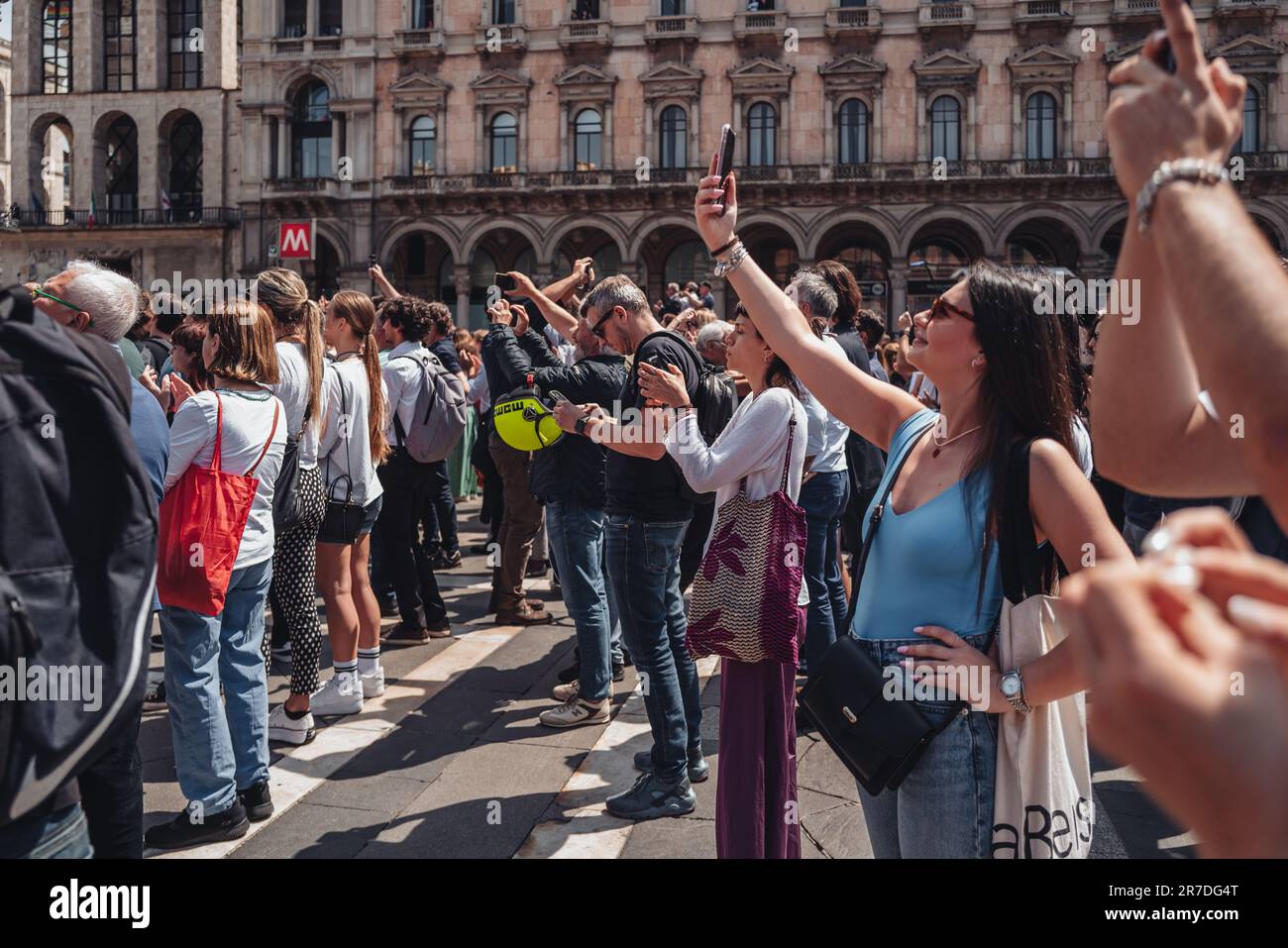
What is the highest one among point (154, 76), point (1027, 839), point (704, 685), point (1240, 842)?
point (154, 76)

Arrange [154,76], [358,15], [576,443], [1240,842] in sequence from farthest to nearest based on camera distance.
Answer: [154,76]
[358,15]
[576,443]
[1240,842]

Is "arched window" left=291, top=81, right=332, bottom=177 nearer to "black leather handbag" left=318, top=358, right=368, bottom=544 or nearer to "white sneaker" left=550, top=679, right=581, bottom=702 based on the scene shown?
"black leather handbag" left=318, top=358, right=368, bottom=544

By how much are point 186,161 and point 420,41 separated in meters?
13.1

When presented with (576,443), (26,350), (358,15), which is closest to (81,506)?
(26,350)

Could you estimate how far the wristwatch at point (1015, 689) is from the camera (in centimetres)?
191

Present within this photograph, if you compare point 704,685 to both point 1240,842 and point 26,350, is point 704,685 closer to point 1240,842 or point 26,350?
point 26,350

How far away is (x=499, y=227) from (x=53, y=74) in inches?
865

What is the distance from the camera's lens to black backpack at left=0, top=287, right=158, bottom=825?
156 centimetres

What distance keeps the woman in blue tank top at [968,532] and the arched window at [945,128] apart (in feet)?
100

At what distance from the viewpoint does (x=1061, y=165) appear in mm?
28969

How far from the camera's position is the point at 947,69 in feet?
97.6

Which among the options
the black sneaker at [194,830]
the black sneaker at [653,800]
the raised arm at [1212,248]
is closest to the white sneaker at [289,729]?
the black sneaker at [194,830]

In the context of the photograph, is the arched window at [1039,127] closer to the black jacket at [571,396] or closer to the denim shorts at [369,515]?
the black jacket at [571,396]

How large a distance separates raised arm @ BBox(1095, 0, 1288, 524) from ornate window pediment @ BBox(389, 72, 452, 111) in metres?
33.8
